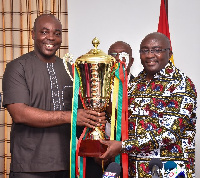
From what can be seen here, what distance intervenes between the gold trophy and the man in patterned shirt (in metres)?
0.09

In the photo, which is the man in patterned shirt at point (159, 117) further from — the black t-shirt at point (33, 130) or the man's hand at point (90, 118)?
the black t-shirt at point (33, 130)

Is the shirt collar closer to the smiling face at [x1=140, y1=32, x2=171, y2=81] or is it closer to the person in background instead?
the smiling face at [x1=140, y1=32, x2=171, y2=81]

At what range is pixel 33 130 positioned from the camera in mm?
1854

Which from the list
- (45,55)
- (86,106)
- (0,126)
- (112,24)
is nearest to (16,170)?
(86,106)

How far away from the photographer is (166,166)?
1.36 m

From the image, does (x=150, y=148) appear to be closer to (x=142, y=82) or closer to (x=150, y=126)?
(x=150, y=126)

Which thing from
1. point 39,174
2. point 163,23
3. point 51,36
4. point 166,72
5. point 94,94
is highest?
point 163,23

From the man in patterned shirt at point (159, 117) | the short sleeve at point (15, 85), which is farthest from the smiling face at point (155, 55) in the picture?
the short sleeve at point (15, 85)

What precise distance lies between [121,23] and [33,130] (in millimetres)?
2113

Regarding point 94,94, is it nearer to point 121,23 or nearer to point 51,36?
point 51,36

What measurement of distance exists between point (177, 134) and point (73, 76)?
0.61 meters

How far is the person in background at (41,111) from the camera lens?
5.88ft

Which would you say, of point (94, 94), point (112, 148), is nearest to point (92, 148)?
point (112, 148)

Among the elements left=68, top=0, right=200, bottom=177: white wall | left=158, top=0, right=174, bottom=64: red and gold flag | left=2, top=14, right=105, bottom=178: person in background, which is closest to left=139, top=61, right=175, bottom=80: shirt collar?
left=2, top=14, right=105, bottom=178: person in background
